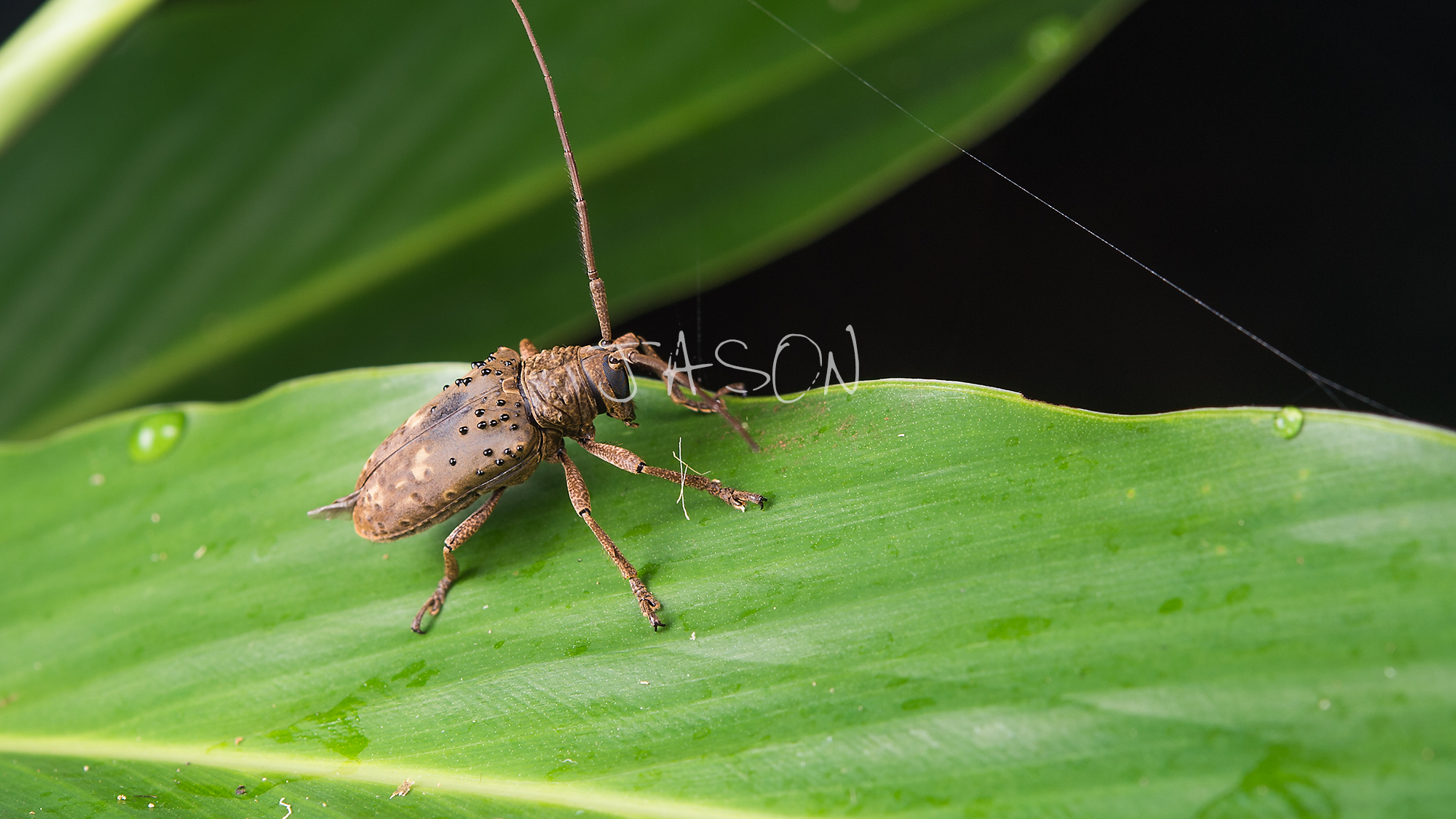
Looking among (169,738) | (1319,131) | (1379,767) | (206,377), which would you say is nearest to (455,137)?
(206,377)

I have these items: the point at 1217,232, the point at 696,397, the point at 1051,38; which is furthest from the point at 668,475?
the point at 1051,38

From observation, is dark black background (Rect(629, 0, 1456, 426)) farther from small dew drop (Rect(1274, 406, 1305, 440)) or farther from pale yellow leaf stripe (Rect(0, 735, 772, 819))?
pale yellow leaf stripe (Rect(0, 735, 772, 819))

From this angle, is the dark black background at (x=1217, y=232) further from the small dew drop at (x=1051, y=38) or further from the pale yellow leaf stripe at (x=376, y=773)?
the pale yellow leaf stripe at (x=376, y=773)

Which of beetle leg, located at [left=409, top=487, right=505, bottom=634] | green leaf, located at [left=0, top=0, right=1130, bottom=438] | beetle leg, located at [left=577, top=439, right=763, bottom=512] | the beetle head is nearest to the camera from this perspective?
beetle leg, located at [left=577, top=439, right=763, bottom=512]

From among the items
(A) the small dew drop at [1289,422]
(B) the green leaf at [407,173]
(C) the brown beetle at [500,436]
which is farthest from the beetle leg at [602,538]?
(A) the small dew drop at [1289,422]

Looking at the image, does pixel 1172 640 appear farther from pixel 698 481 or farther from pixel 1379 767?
pixel 698 481

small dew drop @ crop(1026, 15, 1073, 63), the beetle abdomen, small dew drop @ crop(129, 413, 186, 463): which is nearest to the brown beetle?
the beetle abdomen
